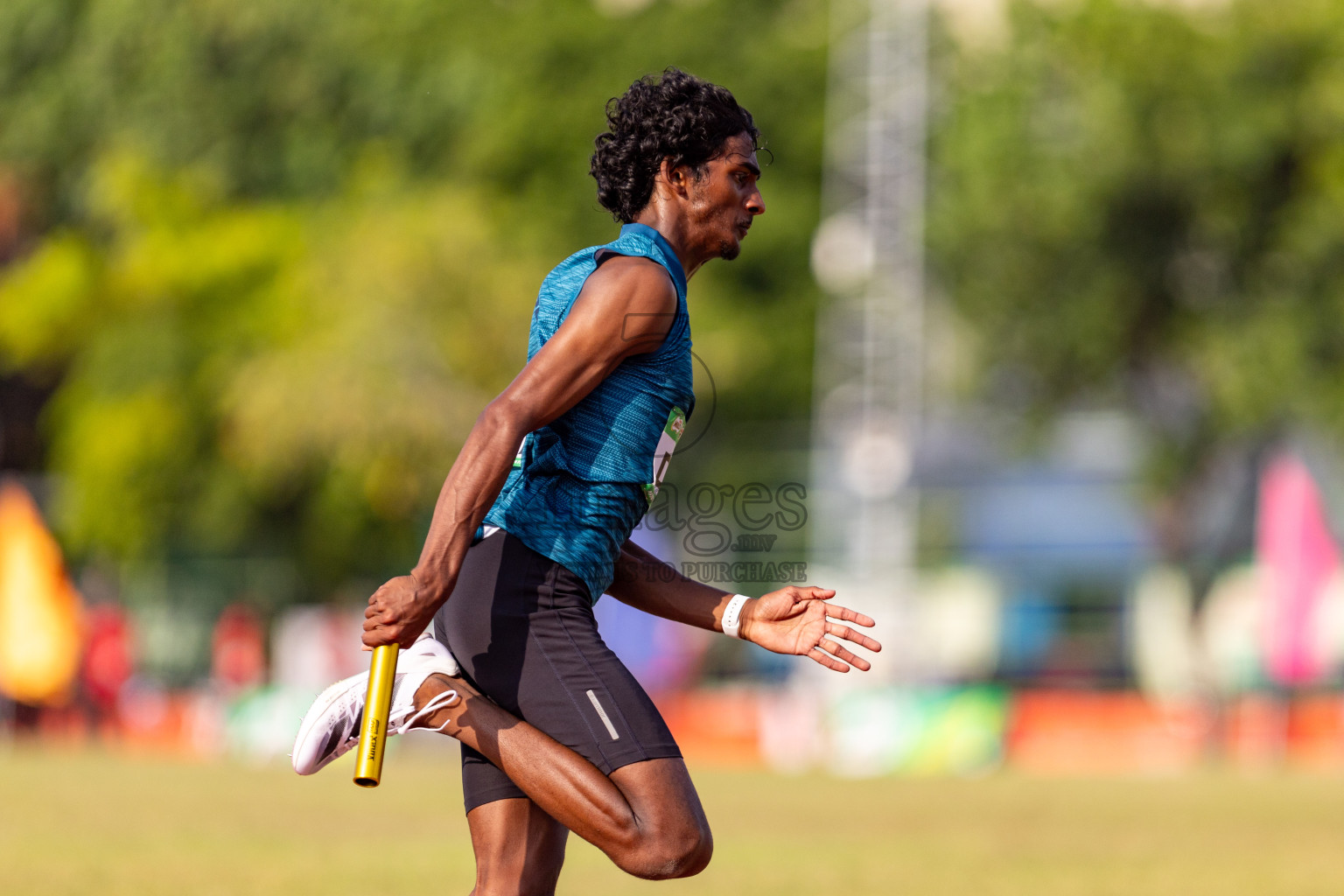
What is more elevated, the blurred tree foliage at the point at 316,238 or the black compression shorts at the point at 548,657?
the blurred tree foliage at the point at 316,238

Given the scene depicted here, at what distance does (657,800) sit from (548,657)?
0.46 metres

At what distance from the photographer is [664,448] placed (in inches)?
205

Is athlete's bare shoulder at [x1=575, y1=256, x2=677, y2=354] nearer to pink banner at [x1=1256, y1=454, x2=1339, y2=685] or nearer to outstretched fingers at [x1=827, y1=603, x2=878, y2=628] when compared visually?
outstretched fingers at [x1=827, y1=603, x2=878, y2=628]

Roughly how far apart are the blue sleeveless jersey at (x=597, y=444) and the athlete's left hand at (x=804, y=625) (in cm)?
52

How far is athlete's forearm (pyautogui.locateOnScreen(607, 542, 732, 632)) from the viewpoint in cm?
564

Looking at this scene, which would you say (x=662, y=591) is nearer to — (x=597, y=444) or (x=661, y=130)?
(x=597, y=444)

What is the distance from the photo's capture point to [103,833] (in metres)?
14.3

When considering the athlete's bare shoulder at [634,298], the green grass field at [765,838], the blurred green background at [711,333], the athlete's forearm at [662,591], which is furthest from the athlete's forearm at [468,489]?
the blurred green background at [711,333]

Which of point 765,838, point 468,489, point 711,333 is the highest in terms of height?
point 711,333

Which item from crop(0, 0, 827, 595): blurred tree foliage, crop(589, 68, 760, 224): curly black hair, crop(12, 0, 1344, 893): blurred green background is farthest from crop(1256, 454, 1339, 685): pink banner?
crop(589, 68, 760, 224): curly black hair

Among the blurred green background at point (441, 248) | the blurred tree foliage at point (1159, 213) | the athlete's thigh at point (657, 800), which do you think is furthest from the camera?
the blurred green background at point (441, 248)

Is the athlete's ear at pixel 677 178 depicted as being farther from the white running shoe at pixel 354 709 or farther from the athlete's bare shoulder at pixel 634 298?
the white running shoe at pixel 354 709

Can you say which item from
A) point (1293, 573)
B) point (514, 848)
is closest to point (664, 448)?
point (514, 848)

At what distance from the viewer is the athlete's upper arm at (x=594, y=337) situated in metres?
4.81
